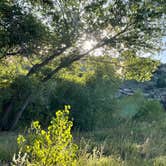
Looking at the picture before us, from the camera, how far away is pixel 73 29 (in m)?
10.2

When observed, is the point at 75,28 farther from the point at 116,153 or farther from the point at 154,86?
the point at 154,86

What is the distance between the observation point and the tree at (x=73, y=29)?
948cm

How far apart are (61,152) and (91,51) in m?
8.05

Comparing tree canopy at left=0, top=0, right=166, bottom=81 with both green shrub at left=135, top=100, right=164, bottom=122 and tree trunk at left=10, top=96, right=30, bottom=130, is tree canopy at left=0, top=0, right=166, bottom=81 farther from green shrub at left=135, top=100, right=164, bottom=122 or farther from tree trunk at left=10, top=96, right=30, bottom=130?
green shrub at left=135, top=100, right=164, bottom=122

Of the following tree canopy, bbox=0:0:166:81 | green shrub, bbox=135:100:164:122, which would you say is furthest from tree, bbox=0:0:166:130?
green shrub, bbox=135:100:164:122

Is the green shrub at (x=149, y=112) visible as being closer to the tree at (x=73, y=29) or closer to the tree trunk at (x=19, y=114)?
the tree at (x=73, y=29)

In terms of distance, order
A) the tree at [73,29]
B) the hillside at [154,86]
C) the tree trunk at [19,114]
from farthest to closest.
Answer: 1. the hillside at [154,86]
2. the tree trunk at [19,114]
3. the tree at [73,29]

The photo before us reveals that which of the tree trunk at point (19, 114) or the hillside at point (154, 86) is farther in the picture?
the hillside at point (154, 86)

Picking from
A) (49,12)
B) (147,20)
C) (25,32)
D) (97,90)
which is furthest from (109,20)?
(97,90)

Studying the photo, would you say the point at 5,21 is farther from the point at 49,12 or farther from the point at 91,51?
the point at 91,51

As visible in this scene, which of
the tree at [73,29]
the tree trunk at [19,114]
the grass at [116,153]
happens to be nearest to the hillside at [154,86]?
the tree at [73,29]

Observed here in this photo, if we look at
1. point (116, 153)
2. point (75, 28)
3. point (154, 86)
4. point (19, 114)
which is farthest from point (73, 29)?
point (154, 86)

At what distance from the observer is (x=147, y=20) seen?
34.4 feet

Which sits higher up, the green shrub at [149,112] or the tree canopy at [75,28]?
the tree canopy at [75,28]
